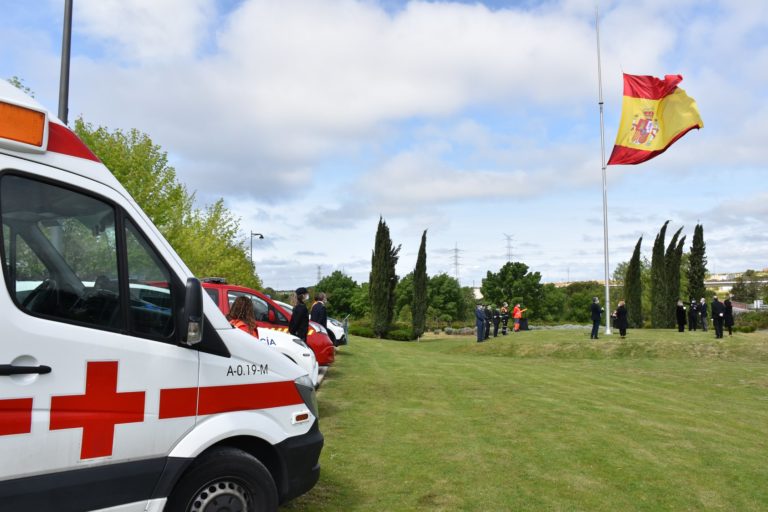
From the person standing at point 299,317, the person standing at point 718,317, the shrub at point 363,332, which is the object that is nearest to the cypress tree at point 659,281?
the person standing at point 718,317

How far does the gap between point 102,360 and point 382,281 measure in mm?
37009

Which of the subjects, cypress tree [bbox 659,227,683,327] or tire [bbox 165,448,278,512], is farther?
cypress tree [bbox 659,227,683,327]

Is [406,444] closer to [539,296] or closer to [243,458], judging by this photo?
[243,458]

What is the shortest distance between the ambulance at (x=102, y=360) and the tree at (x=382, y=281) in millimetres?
36094

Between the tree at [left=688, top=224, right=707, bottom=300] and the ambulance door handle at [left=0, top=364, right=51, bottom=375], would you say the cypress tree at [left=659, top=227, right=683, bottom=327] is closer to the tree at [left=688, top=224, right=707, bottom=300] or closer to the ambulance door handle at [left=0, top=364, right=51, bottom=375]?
the tree at [left=688, top=224, right=707, bottom=300]

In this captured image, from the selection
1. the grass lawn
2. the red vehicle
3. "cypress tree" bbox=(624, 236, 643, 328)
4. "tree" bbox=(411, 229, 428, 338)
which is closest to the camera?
the grass lawn

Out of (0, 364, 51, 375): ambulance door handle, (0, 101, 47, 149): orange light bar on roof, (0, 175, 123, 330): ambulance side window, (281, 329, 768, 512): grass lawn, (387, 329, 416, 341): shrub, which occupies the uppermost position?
(0, 101, 47, 149): orange light bar on roof

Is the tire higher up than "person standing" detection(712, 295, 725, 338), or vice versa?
"person standing" detection(712, 295, 725, 338)

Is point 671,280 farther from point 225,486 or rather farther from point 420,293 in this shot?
point 225,486

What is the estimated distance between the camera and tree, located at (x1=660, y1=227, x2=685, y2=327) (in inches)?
1556

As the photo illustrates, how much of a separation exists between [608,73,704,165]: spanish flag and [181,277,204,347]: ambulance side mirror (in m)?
24.2

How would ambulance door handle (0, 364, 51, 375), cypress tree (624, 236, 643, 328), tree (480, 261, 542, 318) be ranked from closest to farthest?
ambulance door handle (0, 364, 51, 375) → cypress tree (624, 236, 643, 328) → tree (480, 261, 542, 318)

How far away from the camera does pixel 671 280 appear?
3962 cm

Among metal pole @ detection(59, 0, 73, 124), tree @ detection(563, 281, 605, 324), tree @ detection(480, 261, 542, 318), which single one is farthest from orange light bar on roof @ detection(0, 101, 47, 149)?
tree @ detection(563, 281, 605, 324)
